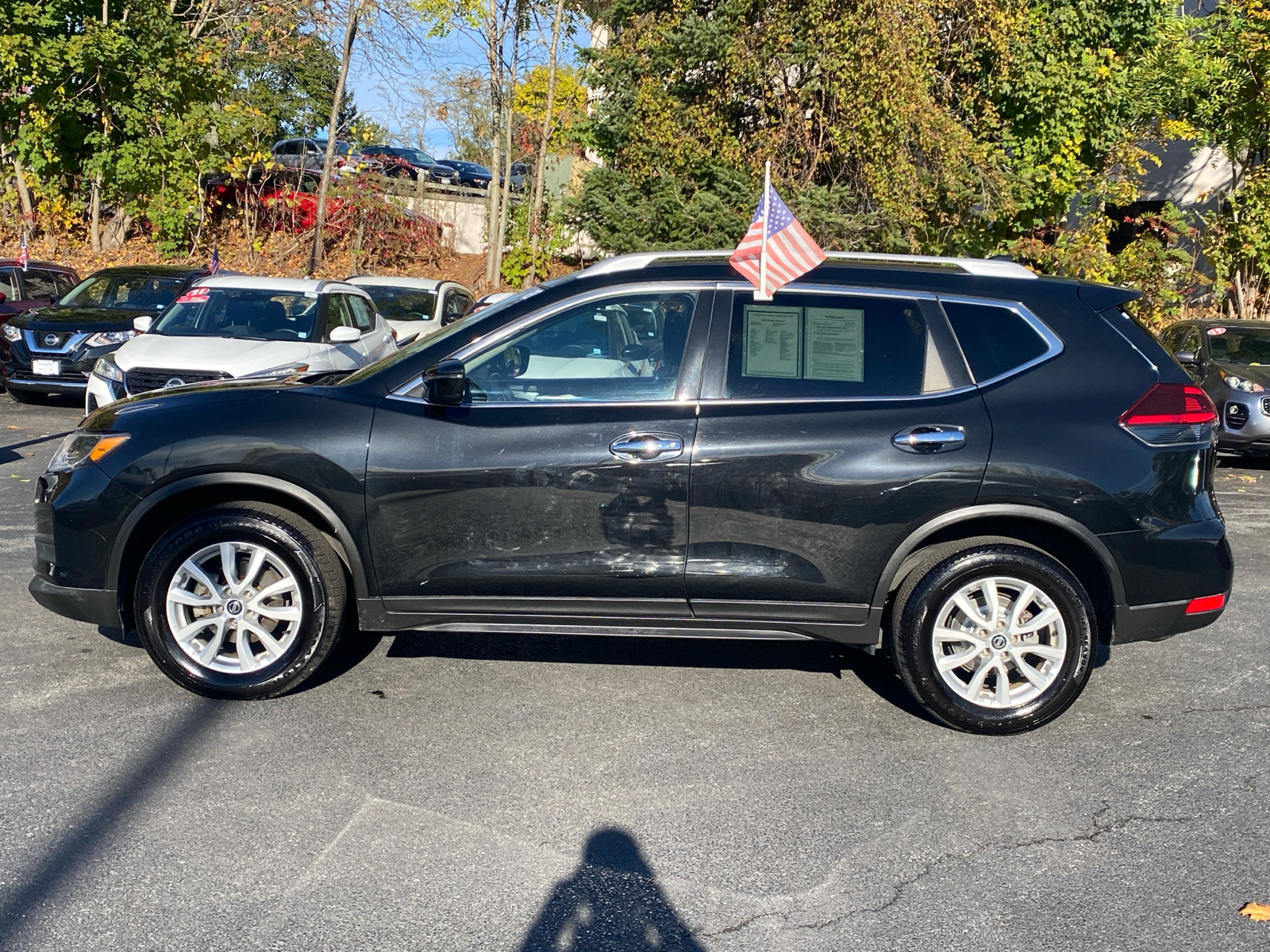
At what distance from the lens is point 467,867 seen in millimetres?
3551

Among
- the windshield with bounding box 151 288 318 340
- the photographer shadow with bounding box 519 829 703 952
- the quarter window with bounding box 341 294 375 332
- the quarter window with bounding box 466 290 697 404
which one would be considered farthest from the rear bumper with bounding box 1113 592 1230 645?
the quarter window with bounding box 341 294 375 332

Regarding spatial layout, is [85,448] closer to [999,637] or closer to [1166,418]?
[999,637]

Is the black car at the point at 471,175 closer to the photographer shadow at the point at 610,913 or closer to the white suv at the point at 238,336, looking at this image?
the white suv at the point at 238,336

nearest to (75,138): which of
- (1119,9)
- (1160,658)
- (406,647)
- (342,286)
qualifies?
(342,286)

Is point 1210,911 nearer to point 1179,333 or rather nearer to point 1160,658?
point 1160,658

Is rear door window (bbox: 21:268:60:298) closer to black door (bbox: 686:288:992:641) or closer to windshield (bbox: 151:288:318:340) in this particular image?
windshield (bbox: 151:288:318:340)

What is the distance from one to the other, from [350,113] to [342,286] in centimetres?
3708

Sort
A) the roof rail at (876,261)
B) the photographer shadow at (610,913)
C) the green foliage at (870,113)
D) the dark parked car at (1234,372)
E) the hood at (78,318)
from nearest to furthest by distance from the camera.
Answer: the photographer shadow at (610,913), the roof rail at (876,261), the dark parked car at (1234,372), the hood at (78,318), the green foliage at (870,113)

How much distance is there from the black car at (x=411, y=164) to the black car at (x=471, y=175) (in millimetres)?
308

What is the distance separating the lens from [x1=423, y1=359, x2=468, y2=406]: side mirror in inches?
184

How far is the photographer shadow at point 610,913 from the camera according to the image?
317 centimetres

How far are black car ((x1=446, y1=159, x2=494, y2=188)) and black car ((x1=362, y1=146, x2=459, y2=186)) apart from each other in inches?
12.1

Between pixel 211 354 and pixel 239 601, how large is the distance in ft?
20.4

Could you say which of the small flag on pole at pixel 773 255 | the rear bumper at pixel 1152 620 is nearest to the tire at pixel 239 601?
the small flag on pole at pixel 773 255
